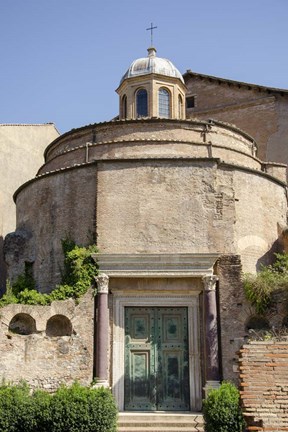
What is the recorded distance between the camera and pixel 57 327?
17016mm

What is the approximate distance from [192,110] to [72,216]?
533 inches

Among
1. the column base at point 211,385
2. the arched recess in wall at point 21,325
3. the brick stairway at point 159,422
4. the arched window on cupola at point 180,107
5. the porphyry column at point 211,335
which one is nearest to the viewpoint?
the brick stairway at point 159,422

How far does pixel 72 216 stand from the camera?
18.3 metres

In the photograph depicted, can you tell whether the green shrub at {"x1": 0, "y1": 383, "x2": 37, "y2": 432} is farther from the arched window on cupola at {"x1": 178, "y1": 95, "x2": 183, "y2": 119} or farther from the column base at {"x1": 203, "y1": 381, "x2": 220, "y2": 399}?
the arched window on cupola at {"x1": 178, "y1": 95, "x2": 183, "y2": 119}

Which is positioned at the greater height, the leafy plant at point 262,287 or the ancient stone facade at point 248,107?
the ancient stone facade at point 248,107

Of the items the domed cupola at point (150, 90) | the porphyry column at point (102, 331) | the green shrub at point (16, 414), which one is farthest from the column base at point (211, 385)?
the domed cupola at point (150, 90)

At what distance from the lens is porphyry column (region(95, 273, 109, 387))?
52.7 ft

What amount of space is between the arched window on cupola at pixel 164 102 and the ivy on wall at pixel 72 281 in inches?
334

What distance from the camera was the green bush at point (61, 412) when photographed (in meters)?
12.8

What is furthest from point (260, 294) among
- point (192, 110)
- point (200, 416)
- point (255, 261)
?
point (192, 110)

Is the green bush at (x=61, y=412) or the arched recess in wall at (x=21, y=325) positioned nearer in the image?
the green bush at (x=61, y=412)

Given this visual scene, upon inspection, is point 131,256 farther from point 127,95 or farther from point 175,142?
point 127,95

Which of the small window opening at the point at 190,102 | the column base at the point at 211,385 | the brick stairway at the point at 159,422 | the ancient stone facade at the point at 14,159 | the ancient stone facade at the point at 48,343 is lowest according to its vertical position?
the brick stairway at the point at 159,422

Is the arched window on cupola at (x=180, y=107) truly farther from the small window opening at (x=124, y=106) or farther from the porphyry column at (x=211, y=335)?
the porphyry column at (x=211, y=335)
